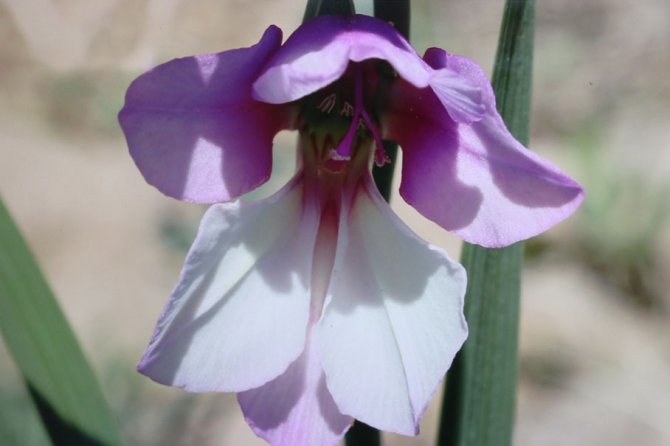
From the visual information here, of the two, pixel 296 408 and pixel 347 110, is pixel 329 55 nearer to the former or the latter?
pixel 347 110

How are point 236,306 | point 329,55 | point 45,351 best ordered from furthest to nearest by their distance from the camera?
1. point 45,351
2. point 236,306
3. point 329,55

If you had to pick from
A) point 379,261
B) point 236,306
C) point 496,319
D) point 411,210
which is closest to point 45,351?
point 236,306

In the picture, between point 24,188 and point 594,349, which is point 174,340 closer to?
point 594,349

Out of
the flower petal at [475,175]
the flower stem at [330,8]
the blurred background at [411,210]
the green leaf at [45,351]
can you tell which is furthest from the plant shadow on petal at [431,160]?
the blurred background at [411,210]

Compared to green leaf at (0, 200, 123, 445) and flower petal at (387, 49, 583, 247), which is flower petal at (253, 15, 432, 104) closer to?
flower petal at (387, 49, 583, 247)

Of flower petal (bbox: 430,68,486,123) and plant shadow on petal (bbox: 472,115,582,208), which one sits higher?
flower petal (bbox: 430,68,486,123)

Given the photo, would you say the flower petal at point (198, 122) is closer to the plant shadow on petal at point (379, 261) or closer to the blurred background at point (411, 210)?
the plant shadow on petal at point (379, 261)

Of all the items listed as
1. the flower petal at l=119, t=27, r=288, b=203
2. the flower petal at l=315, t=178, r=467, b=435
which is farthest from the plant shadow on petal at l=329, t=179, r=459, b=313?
the flower petal at l=119, t=27, r=288, b=203

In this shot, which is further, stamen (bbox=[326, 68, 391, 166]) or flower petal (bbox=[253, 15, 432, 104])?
stamen (bbox=[326, 68, 391, 166])

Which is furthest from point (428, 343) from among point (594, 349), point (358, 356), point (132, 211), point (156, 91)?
point (132, 211)
